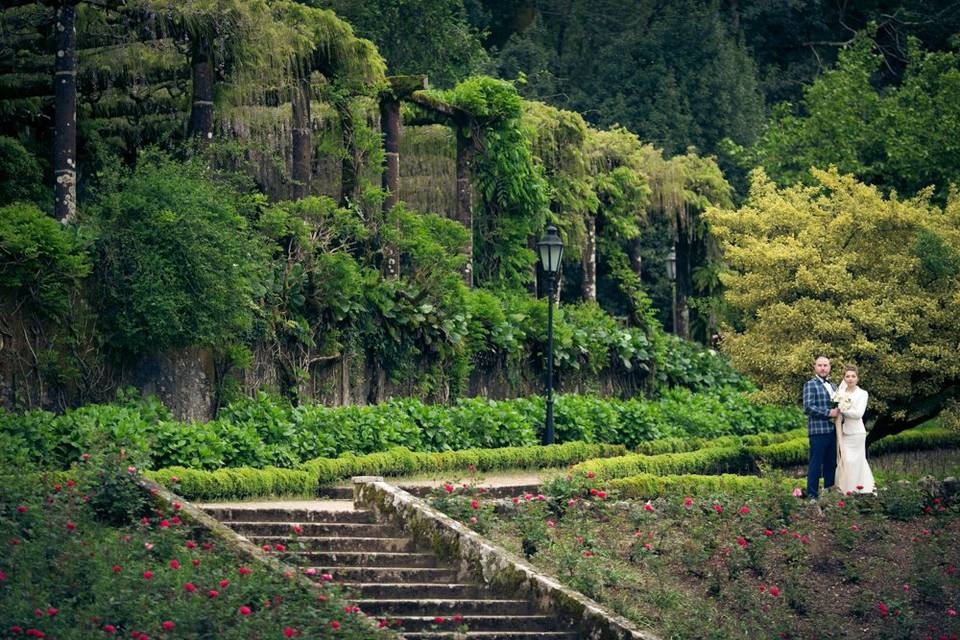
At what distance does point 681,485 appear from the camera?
21125mm

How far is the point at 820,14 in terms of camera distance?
182ft

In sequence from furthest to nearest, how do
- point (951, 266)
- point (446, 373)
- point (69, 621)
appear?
point (446, 373) < point (951, 266) < point (69, 621)

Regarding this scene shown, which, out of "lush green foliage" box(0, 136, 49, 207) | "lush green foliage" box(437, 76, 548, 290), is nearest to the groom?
"lush green foliage" box(0, 136, 49, 207)

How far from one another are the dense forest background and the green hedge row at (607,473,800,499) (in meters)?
5.40

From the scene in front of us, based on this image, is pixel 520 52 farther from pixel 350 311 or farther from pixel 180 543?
pixel 180 543

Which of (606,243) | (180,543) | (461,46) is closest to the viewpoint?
(180,543)

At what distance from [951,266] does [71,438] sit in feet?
42.9

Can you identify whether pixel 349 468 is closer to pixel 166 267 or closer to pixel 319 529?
pixel 166 267

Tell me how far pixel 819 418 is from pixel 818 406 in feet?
0.68

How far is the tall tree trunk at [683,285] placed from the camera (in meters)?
42.2

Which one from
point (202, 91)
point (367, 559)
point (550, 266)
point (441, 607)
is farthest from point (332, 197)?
point (441, 607)

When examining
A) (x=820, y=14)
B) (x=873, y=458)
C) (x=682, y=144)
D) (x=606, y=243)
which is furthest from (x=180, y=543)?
(x=820, y=14)

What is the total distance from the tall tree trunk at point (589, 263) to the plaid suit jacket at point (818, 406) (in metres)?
17.2

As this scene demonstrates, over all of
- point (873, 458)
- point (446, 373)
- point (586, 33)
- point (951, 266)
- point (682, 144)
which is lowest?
point (873, 458)
